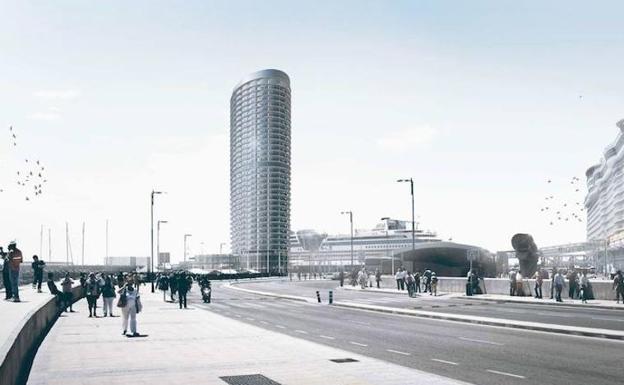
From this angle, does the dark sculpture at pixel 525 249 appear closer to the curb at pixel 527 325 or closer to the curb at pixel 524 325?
the curb at pixel 524 325

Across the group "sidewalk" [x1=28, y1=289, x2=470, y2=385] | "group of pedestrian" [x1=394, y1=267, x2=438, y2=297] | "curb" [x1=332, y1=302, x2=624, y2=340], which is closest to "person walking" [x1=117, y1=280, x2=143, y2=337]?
"sidewalk" [x1=28, y1=289, x2=470, y2=385]

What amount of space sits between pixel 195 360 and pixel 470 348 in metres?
7.93

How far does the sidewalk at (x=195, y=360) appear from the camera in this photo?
13812 millimetres

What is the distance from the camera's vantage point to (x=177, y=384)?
42.9 feet

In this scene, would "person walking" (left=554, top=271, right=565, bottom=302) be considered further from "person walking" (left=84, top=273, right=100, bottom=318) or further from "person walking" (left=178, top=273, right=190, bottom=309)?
"person walking" (left=84, top=273, right=100, bottom=318)

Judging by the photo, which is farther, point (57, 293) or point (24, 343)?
point (57, 293)

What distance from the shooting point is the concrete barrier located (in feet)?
37.6

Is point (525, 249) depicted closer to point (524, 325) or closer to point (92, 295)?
point (524, 325)

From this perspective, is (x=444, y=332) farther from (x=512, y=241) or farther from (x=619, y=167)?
(x=619, y=167)

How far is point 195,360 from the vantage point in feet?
54.0

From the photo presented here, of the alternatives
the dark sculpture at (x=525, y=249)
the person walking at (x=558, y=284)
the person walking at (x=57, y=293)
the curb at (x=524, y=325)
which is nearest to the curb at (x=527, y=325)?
the curb at (x=524, y=325)

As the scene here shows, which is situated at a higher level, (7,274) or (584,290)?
(7,274)

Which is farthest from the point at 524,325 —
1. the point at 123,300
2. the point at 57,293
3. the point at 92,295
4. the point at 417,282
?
the point at 417,282

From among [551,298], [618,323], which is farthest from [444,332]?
[551,298]
